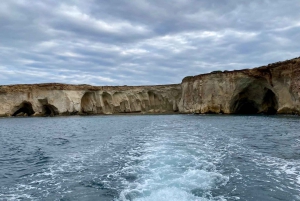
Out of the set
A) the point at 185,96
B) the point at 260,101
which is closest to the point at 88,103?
the point at 185,96

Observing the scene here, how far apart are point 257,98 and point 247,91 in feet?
6.35

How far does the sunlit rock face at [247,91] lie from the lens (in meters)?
33.4

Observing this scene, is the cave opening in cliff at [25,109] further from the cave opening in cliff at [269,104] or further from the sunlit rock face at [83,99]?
the cave opening in cliff at [269,104]

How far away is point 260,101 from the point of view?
43125mm

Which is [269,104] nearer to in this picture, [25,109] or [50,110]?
[50,110]

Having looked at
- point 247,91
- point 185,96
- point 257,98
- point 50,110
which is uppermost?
point 247,91

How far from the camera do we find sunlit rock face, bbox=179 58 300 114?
109 feet

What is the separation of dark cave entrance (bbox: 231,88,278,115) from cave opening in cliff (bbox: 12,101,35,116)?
37.8 m

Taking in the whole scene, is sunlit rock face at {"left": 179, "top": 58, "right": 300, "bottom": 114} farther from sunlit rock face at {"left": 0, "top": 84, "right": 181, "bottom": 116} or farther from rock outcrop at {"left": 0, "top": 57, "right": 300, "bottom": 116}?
sunlit rock face at {"left": 0, "top": 84, "right": 181, "bottom": 116}

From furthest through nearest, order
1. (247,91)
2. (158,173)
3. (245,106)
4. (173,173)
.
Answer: (245,106), (247,91), (158,173), (173,173)

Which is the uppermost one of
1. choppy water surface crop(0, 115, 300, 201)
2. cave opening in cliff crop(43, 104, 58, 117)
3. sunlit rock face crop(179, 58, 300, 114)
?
sunlit rock face crop(179, 58, 300, 114)

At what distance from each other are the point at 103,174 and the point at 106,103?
176 ft

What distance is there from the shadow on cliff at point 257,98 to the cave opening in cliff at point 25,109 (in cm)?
3759

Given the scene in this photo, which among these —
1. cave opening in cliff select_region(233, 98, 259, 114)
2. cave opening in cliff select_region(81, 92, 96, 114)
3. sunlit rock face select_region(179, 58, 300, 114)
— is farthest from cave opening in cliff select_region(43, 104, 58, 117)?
cave opening in cliff select_region(233, 98, 259, 114)
